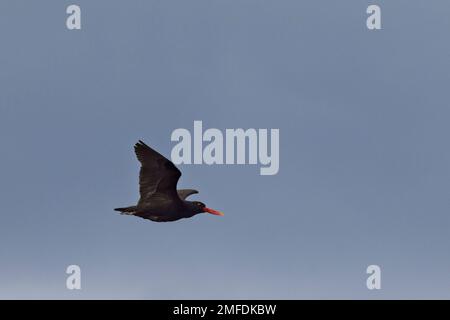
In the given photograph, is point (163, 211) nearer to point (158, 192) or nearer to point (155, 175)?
point (158, 192)

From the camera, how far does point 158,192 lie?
27.0 m

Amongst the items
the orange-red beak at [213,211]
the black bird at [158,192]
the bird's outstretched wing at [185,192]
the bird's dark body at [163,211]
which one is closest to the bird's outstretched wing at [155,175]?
the black bird at [158,192]

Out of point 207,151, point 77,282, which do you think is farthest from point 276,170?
point 77,282

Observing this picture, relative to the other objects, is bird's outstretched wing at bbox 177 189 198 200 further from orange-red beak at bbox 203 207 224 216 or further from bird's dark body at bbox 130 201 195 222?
bird's dark body at bbox 130 201 195 222

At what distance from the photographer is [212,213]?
2873 centimetres

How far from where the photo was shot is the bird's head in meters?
28.2

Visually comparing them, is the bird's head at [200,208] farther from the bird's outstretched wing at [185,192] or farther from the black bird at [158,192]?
the bird's outstretched wing at [185,192]

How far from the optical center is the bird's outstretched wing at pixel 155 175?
25953mm

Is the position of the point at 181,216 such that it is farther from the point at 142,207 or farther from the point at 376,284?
the point at 376,284

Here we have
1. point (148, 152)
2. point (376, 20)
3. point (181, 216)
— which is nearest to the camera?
point (148, 152)

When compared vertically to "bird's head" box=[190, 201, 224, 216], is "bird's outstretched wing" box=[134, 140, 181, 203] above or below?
Result: above

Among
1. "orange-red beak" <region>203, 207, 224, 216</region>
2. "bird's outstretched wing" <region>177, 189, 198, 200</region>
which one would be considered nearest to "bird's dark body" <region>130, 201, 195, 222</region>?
"orange-red beak" <region>203, 207, 224, 216</region>
